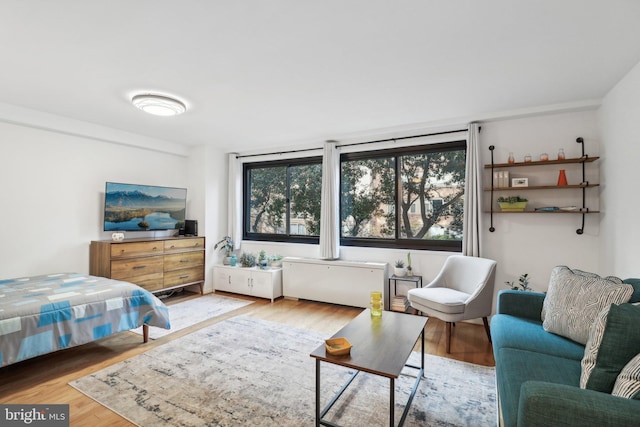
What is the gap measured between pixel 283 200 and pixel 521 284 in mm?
3708

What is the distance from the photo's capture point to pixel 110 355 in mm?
2934

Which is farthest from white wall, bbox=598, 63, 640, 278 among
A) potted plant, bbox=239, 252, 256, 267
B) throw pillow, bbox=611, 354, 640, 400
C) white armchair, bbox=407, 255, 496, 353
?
potted plant, bbox=239, 252, 256, 267

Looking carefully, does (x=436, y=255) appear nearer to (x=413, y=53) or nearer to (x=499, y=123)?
(x=499, y=123)

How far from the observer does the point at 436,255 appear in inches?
163

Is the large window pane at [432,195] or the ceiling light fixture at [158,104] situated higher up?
the ceiling light fixture at [158,104]

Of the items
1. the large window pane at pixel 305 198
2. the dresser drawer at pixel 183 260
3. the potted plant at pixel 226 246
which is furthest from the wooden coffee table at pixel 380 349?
the potted plant at pixel 226 246

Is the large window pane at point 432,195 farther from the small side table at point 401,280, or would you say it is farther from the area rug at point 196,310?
the area rug at point 196,310

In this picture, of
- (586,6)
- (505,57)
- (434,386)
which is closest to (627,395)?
(434,386)

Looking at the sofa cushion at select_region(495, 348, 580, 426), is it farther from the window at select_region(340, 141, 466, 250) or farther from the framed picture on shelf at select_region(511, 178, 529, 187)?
the window at select_region(340, 141, 466, 250)

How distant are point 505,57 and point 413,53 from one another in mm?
714

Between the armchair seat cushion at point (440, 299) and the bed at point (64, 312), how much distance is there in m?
2.64

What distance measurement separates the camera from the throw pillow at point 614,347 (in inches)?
50.7

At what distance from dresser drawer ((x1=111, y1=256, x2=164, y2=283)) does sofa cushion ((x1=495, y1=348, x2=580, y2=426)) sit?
4.30 metres

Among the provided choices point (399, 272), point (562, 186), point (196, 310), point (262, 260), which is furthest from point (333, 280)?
point (562, 186)
